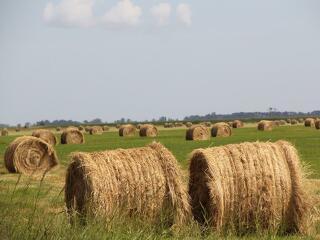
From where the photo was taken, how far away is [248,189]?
9734 millimetres

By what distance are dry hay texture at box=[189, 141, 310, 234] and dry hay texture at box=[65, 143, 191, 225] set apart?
1.28 ft

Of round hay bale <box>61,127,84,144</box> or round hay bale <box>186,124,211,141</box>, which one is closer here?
round hay bale <box>186,124,211,141</box>

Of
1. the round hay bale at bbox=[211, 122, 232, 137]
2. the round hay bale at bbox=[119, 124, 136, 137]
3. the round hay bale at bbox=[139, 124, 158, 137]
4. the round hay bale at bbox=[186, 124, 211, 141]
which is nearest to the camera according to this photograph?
the round hay bale at bbox=[186, 124, 211, 141]

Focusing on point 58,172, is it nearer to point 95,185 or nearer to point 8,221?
point 95,185

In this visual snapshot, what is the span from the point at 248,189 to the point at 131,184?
1.89 meters

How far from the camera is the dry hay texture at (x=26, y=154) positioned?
72.5ft

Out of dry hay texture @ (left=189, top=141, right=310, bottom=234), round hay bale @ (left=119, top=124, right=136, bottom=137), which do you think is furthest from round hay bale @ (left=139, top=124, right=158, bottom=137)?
dry hay texture @ (left=189, top=141, right=310, bottom=234)

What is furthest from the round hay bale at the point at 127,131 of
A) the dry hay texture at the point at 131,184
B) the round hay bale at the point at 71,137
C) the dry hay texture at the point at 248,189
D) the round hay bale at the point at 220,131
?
the dry hay texture at the point at 131,184

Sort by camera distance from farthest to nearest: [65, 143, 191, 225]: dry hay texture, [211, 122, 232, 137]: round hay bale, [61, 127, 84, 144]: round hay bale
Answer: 1. [211, 122, 232, 137]: round hay bale
2. [61, 127, 84, 144]: round hay bale
3. [65, 143, 191, 225]: dry hay texture

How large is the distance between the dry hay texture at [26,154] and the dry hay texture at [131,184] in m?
12.4

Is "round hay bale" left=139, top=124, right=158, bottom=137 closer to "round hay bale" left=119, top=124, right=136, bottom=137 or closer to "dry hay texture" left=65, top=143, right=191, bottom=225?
"round hay bale" left=119, top=124, right=136, bottom=137

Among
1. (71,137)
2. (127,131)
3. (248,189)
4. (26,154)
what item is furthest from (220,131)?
(248,189)

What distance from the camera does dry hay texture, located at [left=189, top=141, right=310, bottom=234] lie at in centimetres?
954

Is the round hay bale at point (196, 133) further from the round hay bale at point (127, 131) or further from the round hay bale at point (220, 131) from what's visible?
the round hay bale at point (127, 131)
